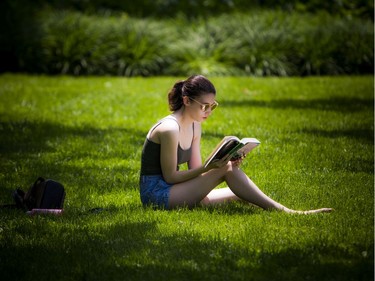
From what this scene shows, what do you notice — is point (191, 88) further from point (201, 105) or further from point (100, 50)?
point (100, 50)

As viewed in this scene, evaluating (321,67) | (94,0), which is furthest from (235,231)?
(94,0)

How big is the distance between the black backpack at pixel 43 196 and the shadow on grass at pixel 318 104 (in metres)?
6.12

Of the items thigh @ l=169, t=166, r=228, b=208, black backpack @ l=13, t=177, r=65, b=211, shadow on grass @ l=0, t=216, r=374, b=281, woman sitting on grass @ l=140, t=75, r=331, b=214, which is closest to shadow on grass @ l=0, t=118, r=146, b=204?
black backpack @ l=13, t=177, r=65, b=211

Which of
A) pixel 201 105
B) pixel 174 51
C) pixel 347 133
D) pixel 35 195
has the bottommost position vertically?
pixel 174 51

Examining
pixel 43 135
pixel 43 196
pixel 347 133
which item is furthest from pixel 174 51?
pixel 43 196

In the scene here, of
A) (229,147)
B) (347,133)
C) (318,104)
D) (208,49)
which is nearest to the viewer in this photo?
(229,147)

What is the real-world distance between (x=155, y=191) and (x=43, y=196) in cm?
104

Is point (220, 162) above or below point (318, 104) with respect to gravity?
above

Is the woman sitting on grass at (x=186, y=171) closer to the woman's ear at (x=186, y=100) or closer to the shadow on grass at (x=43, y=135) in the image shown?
the woman's ear at (x=186, y=100)

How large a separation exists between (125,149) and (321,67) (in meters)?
8.83

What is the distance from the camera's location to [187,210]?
19.1ft

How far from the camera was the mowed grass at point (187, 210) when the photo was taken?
4598 millimetres

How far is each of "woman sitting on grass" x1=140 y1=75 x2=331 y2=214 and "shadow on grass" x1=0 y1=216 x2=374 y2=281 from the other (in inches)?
26.2

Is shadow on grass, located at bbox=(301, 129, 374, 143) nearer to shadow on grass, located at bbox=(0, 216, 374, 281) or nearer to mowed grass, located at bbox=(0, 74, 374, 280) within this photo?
mowed grass, located at bbox=(0, 74, 374, 280)
